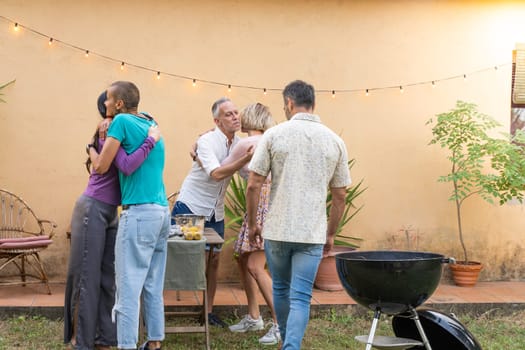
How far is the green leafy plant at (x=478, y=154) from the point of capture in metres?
→ 6.10

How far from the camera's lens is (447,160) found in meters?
6.66

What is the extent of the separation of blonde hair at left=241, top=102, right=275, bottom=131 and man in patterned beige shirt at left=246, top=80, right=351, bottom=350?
32.8 inches

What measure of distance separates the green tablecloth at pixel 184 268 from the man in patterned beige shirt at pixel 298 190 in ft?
1.93

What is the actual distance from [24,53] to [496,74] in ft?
14.8

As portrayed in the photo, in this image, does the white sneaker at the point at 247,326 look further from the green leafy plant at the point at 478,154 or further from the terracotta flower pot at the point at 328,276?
the green leafy plant at the point at 478,154

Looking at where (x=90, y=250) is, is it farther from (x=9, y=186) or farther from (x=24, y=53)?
(x=24, y=53)

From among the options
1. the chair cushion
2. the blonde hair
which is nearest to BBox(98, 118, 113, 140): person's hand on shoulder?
the blonde hair

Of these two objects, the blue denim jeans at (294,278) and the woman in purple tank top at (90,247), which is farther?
the woman in purple tank top at (90,247)

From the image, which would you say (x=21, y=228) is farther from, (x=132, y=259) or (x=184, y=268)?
(x=132, y=259)

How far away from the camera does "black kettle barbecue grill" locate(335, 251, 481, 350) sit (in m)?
3.55

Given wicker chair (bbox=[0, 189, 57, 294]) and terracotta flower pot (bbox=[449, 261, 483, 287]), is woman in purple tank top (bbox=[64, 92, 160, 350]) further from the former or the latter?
terracotta flower pot (bbox=[449, 261, 483, 287])

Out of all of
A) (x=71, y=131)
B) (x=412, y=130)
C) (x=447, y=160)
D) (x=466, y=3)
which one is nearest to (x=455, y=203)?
(x=447, y=160)

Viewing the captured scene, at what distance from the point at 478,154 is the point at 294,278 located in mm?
3050

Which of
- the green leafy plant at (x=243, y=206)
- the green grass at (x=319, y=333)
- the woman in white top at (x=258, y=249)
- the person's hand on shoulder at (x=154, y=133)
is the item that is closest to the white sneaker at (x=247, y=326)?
the green grass at (x=319, y=333)
